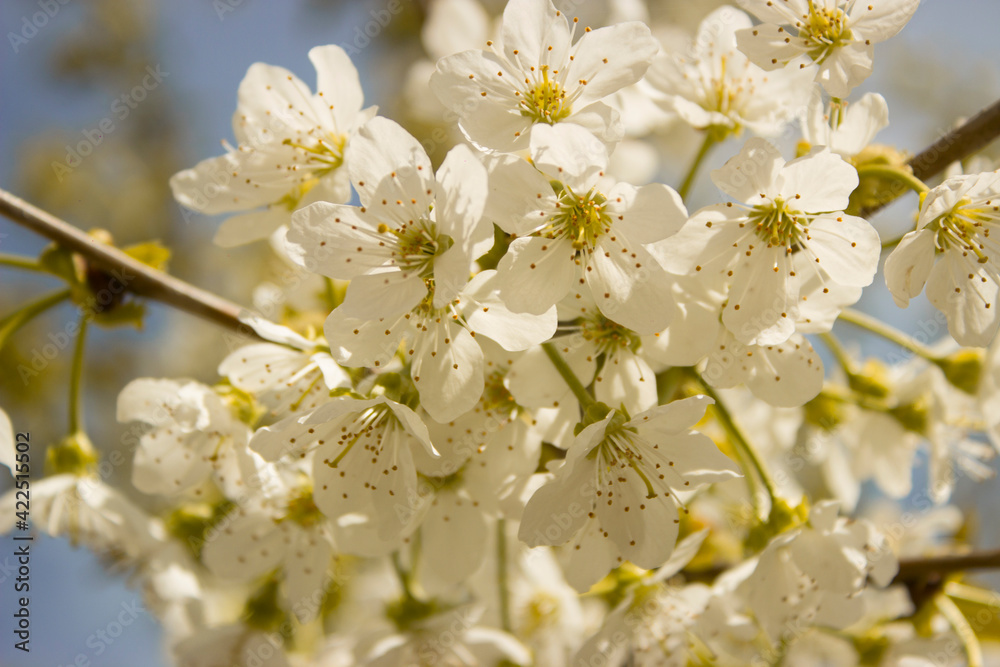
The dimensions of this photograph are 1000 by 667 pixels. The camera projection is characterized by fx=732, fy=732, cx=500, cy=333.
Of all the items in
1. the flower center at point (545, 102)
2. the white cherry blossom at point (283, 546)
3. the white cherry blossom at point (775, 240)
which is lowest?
the white cherry blossom at point (283, 546)

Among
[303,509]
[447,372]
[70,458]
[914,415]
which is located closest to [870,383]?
[914,415]

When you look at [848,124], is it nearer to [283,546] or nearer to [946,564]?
[946,564]

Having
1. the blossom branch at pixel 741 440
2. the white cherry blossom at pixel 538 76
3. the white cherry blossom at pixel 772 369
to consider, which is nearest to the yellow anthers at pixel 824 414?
the blossom branch at pixel 741 440

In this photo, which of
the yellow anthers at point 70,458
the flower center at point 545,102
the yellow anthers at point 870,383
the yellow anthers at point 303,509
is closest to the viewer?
the flower center at point 545,102

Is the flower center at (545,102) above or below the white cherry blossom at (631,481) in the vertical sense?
above

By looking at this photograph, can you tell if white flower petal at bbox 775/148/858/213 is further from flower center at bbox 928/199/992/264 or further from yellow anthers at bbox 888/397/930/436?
yellow anthers at bbox 888/397/930/436

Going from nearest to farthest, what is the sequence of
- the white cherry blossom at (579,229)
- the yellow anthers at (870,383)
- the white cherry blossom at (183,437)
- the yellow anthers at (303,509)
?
the white cherry blossom at (579,229) → the white cherry blossom at (183,437) → the yellow anthers at (303,509) → the yellow anthers at (870,383)

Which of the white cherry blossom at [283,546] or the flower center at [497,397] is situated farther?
the white cherry blossom at [283,546]

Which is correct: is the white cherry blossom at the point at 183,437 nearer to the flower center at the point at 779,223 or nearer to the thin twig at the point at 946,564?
the flower center at the point at 779,223
